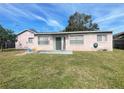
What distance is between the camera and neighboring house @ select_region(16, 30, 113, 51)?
17.7 m

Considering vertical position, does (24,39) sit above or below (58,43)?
above

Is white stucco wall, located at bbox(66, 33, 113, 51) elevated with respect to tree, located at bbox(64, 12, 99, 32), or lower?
lower

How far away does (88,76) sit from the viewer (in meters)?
5.91

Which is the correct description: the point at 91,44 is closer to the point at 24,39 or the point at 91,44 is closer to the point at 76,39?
the point at 76,39

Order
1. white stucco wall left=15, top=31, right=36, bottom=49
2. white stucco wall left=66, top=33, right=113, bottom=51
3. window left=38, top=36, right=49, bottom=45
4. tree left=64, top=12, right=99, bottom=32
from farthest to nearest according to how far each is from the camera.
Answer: tree left=64, top=12, right=99, bottom=32
white stucco wall left=15, top=31, right=36, bottom=49
window left=38, top=36, right=49, bottom=45
white stucco wall left=66, top=33, right=113, bottom=51

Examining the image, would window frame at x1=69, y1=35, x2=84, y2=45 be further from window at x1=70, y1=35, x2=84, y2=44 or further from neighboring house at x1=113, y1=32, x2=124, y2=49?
neighboring house at x1=113, y1=32, x2=124, y2=49

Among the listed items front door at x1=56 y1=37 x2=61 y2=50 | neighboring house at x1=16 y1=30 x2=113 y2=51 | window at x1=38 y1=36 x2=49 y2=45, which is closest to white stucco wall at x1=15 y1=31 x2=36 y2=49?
window at x1=38 y1=36 x2=49 y2=45

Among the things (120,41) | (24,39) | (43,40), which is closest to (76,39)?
(43,40)

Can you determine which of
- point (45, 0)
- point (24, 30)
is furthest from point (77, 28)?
point (45, 0)

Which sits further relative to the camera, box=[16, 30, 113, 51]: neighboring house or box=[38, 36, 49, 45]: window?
box=[38, 36, 49, 45]: window

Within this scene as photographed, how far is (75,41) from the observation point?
1838 centimetres

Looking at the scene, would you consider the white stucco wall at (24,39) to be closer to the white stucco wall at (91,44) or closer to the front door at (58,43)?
the front door at (58,43)

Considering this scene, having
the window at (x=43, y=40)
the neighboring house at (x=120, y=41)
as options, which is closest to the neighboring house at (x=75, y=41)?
the window at (x=43, y=40)

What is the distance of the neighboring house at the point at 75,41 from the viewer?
58.2 ft
